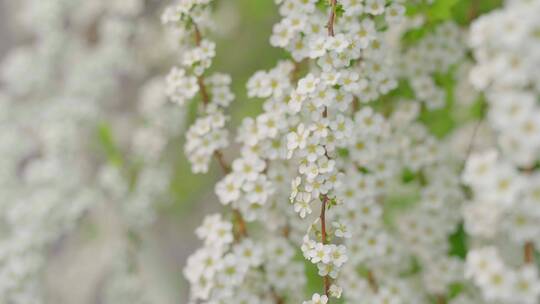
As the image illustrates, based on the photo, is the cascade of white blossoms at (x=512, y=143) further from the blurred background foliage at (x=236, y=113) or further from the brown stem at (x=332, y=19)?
the blurred background foliage at (x=236, y=113)

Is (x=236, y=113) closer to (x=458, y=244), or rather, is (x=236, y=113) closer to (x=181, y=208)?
(x=181, y=208)

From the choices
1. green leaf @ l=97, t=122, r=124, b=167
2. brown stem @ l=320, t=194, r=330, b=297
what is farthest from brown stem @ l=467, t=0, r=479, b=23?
green leaf @ l=97, t=122, r=124, b=167

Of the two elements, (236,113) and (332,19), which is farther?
(236,113)

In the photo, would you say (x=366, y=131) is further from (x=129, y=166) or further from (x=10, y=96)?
(x=10, y=96)

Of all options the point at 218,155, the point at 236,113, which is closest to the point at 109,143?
the point at 236,113

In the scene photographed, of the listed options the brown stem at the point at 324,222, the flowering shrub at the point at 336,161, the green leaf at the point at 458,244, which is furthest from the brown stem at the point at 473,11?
the brown stem at the point at 324,222

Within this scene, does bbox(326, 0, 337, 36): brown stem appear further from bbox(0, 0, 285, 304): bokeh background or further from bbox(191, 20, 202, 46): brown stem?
bbox(0, 0, 285, 304): bokeh background

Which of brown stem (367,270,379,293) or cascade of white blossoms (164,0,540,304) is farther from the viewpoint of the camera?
brown stem (367,270,379,293)
